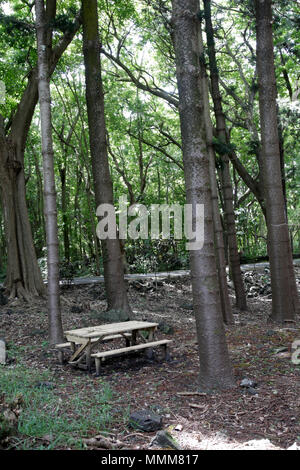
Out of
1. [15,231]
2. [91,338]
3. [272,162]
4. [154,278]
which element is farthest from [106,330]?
[154,278]

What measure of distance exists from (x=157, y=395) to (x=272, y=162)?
578 centimetres

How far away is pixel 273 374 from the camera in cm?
585

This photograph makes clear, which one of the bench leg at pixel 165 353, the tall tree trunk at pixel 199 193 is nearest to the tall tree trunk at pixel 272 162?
the bench leg at pixel 165 353

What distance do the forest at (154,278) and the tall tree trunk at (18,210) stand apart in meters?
0.04

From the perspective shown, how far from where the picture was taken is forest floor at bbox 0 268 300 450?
4031mm

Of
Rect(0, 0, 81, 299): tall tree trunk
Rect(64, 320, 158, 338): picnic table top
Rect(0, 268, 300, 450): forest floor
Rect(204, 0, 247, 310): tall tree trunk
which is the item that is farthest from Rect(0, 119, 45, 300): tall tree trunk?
Rect(64, 320, 158, 338): picnic table top

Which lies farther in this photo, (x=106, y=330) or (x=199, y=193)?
(x=106, y=330)

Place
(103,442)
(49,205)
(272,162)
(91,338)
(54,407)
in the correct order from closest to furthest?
(103,442) → (54,407) → (91,338) → (49,205) → (272,162)

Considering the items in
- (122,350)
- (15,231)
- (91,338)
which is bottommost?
(122,350)

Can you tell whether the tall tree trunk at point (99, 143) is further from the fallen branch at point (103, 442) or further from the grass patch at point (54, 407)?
the fallen branch at point (103, 442)

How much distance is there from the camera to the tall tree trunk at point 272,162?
9352mm

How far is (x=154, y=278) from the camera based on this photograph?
52.9ft

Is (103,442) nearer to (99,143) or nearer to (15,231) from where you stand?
(99,143)
